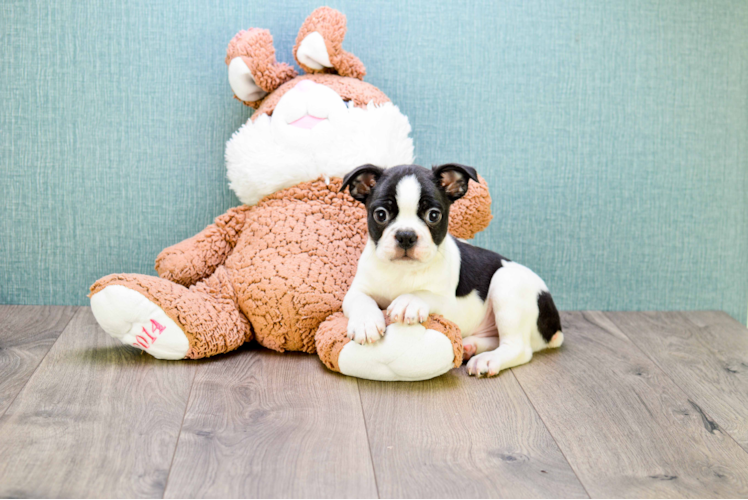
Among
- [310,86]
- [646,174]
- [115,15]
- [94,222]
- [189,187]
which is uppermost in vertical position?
[115,15]

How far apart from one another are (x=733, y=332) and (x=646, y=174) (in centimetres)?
65

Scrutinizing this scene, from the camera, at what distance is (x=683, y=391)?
6.29 ft

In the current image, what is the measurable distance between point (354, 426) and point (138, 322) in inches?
27.7

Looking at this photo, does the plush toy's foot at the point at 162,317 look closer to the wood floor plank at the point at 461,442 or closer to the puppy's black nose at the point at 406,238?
the wood floor plank at the point at 461,442

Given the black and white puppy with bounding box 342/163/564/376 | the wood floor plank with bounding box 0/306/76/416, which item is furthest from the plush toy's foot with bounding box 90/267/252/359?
the black and white puppy with bounding box 342/163/564/376

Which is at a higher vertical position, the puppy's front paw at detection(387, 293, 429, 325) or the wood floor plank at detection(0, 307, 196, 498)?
the puppy's front paw at detection(387, 293, 429, 325)

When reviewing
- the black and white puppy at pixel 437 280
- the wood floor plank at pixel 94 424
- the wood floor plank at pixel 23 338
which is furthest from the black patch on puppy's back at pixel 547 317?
the wood floor plank at pixel 23 338

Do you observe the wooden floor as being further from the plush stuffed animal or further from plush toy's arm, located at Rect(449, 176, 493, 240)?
plush toy's arm, located at Rect(449, 176, 493, 240)

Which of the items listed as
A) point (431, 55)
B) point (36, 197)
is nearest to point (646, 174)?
point (431, 55)

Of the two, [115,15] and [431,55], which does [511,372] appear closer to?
[431,55]

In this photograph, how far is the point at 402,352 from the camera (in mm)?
1812

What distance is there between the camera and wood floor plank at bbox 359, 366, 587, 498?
4.52 ft

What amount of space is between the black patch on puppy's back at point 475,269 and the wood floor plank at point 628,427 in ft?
0.92

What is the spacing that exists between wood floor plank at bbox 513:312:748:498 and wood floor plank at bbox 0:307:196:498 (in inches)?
36.3
